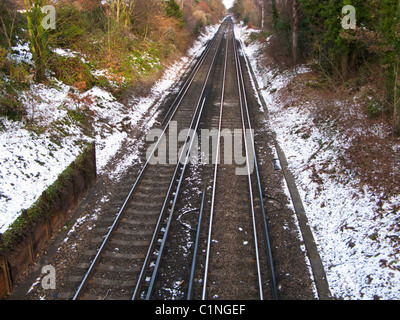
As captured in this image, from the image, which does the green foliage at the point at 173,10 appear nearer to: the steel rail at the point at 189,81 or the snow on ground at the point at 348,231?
the steel rail at the point at 189,81

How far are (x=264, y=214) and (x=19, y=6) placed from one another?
13.7 m

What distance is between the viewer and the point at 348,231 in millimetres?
8578

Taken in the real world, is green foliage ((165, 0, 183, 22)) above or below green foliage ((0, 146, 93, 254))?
above

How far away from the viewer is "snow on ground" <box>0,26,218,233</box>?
9430mm

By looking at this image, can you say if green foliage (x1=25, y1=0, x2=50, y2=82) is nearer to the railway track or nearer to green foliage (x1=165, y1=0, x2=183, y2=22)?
the railway track

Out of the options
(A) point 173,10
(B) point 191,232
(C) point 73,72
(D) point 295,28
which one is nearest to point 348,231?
(B) point 191,232

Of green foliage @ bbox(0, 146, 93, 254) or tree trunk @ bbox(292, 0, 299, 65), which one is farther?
tree trunk @ bbox(292, 0, 299, 65)

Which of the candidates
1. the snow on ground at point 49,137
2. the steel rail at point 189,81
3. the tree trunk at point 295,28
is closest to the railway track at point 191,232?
the snow on ground at point 49,137

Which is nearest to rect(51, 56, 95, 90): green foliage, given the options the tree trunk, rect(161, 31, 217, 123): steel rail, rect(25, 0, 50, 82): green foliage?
rect(25, 0, 50, 82): green foliage

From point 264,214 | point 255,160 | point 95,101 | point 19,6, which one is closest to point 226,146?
point 255,160

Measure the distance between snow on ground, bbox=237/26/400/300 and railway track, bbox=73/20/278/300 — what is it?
159cm

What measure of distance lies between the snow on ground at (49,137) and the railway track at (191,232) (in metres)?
2.28

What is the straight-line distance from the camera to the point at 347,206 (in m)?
9.34

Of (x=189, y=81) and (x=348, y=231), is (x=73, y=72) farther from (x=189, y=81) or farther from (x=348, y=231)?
(x=348, y=231)
